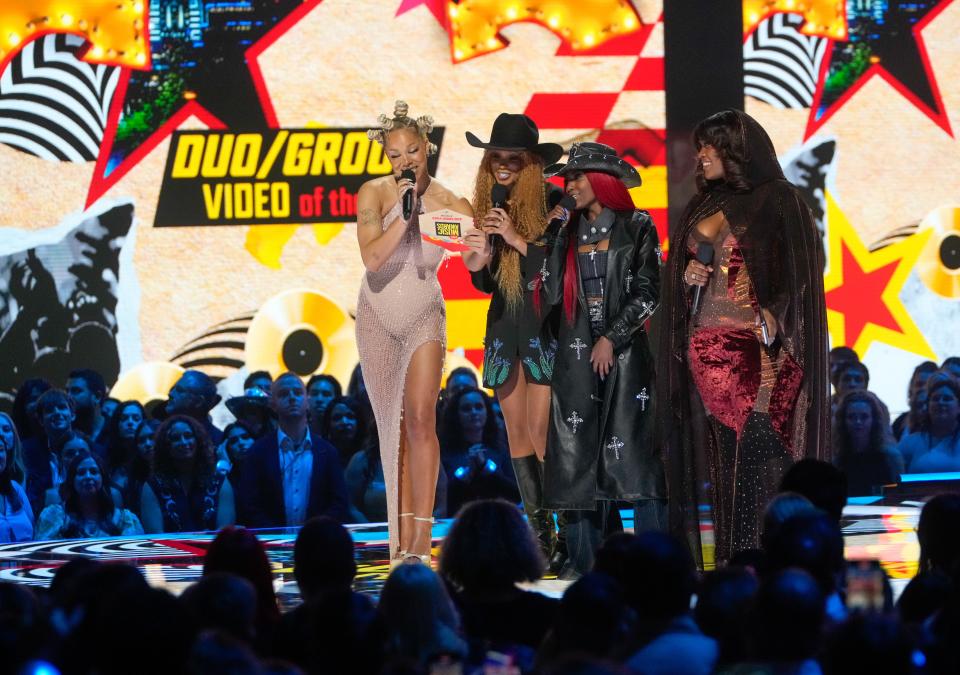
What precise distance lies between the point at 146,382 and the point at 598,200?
5066mm

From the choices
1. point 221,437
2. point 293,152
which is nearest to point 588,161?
point 221,437

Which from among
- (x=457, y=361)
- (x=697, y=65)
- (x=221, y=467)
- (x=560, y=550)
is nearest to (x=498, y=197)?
(x=560, y=550)

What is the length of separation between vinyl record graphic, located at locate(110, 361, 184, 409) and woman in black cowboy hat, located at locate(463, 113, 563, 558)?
442 cm

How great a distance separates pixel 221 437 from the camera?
8625 millimetres

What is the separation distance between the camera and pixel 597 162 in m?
5.64

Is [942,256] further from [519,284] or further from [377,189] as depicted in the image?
[377,189]

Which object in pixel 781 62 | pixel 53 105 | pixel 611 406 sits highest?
pixel 781 62

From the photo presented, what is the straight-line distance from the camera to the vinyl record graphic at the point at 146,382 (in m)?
9.91

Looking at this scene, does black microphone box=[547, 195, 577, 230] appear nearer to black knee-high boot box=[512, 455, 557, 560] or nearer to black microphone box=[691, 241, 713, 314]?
black microphone box=[691, 241, 713, 314]

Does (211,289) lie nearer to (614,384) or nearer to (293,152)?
(293,152)

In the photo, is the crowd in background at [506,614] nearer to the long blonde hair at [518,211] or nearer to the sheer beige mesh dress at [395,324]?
the long blonde hair at [518,211]

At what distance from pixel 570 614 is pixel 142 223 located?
24.5ft

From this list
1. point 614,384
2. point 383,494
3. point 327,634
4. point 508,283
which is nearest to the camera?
point 327,634

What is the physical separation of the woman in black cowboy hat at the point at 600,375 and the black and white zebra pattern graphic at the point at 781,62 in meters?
5.72
